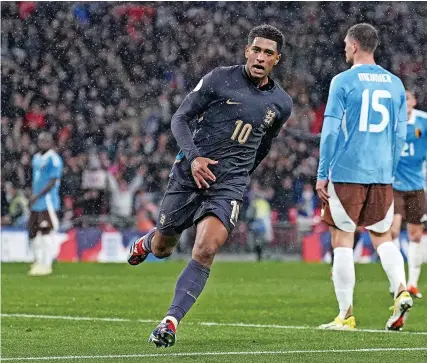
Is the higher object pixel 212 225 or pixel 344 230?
pixel 212 225

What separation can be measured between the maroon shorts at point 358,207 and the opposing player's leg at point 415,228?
369 cm

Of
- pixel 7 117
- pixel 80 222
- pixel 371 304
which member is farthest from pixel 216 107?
pixel 7 117

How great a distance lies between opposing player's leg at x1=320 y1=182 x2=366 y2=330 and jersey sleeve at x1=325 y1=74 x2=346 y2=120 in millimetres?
604

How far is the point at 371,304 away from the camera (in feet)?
36.5

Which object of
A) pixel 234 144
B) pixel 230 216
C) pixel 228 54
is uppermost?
pixel 228 54

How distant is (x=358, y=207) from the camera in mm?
8734

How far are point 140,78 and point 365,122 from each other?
15.7 metres

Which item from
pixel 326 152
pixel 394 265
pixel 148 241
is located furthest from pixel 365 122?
pixel 148 241

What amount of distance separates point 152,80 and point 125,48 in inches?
39.8

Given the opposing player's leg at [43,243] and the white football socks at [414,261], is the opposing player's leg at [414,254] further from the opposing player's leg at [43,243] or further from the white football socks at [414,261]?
the opposing player's leg at [43,243]

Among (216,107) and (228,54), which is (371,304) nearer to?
(216,107)

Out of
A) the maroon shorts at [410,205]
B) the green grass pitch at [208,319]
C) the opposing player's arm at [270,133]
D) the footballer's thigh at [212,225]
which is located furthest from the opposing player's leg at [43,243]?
the footballer's thigh at [212,225]

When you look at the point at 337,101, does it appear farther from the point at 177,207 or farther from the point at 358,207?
the point at 177,207

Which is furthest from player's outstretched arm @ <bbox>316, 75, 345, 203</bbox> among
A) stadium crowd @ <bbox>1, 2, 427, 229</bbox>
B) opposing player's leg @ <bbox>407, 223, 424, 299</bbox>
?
stadium crowd @ <bbox>1, 2, 427, 229</bbox>
